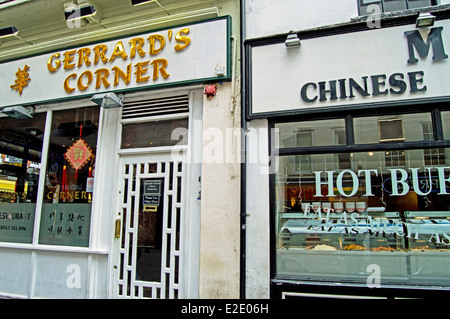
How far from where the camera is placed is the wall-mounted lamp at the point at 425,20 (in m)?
3.66

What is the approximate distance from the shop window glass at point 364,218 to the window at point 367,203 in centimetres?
1

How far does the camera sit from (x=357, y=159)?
3969mm

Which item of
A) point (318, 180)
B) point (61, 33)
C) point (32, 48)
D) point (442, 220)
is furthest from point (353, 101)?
point (32, 48)

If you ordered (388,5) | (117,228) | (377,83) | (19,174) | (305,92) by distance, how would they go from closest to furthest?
1. (377,83)
2. (305,92)
3. (388,5)
4. (117,228)
5. (19,174)

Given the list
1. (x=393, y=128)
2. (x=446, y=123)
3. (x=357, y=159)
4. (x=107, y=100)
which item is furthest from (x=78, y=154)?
(x=446, y=123)

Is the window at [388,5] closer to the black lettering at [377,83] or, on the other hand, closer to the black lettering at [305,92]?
the black lettering at [377,83]

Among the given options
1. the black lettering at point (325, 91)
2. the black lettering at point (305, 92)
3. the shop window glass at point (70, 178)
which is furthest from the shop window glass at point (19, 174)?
the black lettering at point (325, 91)

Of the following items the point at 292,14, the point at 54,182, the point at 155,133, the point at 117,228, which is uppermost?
the point at 292,14

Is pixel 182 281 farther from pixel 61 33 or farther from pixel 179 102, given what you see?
pixel 61 33

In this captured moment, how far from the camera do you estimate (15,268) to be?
524 centimetres

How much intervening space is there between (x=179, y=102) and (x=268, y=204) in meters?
2.19

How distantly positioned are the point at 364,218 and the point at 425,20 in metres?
2.64

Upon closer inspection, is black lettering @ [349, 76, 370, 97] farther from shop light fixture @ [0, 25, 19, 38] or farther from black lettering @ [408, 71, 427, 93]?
shop light fixture @ [0, 25, 19, 38]

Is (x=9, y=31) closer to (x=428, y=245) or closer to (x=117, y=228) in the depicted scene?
(x=117, y=228)
